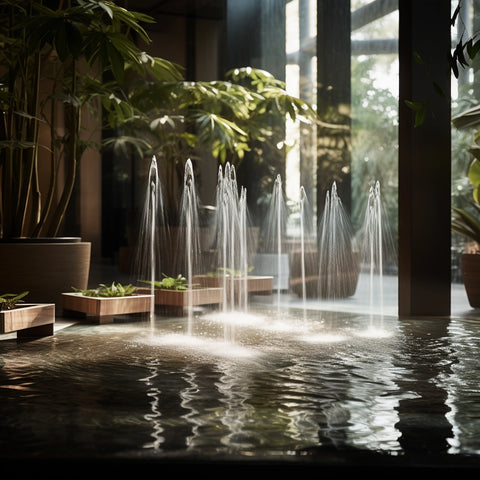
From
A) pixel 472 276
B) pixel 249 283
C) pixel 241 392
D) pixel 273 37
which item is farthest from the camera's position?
pixel 273 37

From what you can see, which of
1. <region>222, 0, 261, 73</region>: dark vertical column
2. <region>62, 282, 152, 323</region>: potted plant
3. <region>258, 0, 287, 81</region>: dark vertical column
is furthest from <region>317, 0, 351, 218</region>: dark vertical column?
<region>62, 282, 152, 323</region>: potted plant

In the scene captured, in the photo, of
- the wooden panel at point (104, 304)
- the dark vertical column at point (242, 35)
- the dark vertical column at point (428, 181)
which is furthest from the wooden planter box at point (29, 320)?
the dark vertical column at point (242, 35)

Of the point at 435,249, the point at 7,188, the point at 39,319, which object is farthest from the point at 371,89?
the point at 39,319

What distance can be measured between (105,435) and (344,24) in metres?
6.07

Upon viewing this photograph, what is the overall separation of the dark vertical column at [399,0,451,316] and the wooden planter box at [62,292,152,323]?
2170mm

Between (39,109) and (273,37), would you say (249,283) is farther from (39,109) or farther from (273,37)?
(273,37)

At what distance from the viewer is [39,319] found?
14.5 ft

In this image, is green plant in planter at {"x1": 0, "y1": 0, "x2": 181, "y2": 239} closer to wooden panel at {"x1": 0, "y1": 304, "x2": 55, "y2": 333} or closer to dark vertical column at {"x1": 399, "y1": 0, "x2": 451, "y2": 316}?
wooden panel at {"x1": 0, "y1": 304, "x2": 55, "y2": 333}

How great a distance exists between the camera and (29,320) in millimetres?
4336

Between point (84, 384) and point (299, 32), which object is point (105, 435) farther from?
point (299, 32)

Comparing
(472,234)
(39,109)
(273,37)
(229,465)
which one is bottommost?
(229,465)

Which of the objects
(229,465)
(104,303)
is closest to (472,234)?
(104,303)

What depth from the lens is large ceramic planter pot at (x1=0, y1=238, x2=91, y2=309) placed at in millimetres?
5434

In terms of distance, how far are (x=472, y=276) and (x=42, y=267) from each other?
12.2 feet
